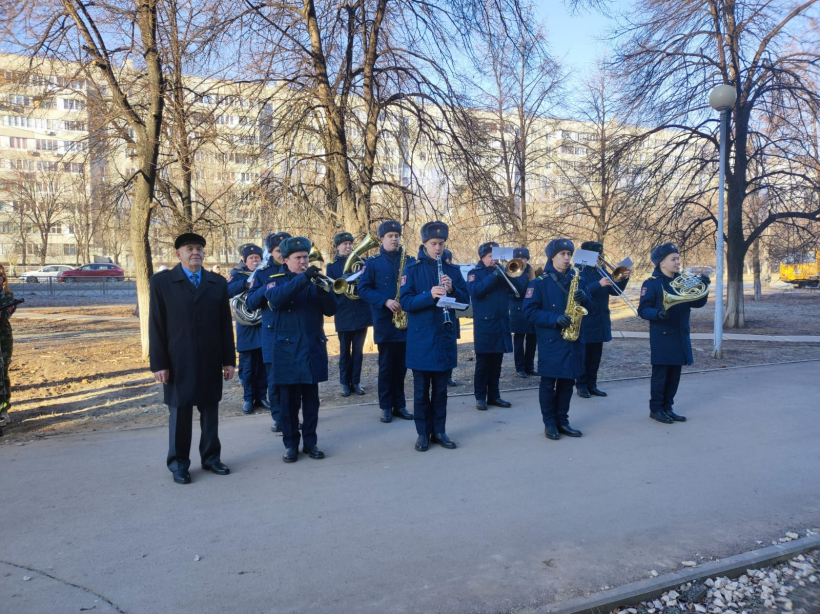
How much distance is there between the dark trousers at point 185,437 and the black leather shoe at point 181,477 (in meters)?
0.03

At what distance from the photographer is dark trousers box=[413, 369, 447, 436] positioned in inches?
227

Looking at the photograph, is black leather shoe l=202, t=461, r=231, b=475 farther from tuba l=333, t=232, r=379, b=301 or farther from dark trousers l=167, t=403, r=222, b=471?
tuba l=333, t=232, r=379, b=301

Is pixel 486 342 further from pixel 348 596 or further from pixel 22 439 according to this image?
pixel 22 439

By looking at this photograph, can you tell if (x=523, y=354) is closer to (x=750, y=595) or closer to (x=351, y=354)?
(x=351, y=354)

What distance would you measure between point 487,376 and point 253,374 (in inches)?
116

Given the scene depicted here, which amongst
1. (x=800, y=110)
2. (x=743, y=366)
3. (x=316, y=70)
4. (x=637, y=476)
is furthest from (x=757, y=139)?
(x=637, y=476)

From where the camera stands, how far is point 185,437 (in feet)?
16.4

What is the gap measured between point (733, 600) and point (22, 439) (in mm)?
6408

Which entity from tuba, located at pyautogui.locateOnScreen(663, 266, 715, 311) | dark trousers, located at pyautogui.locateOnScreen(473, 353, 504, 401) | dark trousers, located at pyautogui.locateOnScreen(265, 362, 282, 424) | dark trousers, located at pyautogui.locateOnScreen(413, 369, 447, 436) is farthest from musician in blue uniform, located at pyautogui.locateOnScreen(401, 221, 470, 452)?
tuba, located at pyautogui.locateOnScreen(663, 266, 715, 311)

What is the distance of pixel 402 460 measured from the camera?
5.46 metres

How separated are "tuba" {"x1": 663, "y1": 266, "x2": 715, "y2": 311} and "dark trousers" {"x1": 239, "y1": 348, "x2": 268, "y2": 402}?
478 centimetres

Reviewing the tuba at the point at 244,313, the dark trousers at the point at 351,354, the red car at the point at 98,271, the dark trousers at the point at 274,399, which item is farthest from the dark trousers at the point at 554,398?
the red car at the point at 98,271

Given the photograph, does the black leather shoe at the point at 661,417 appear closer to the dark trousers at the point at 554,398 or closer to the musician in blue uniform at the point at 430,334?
the dark trousers at the point at 554,398

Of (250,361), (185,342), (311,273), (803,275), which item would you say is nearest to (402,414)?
(250,361)
